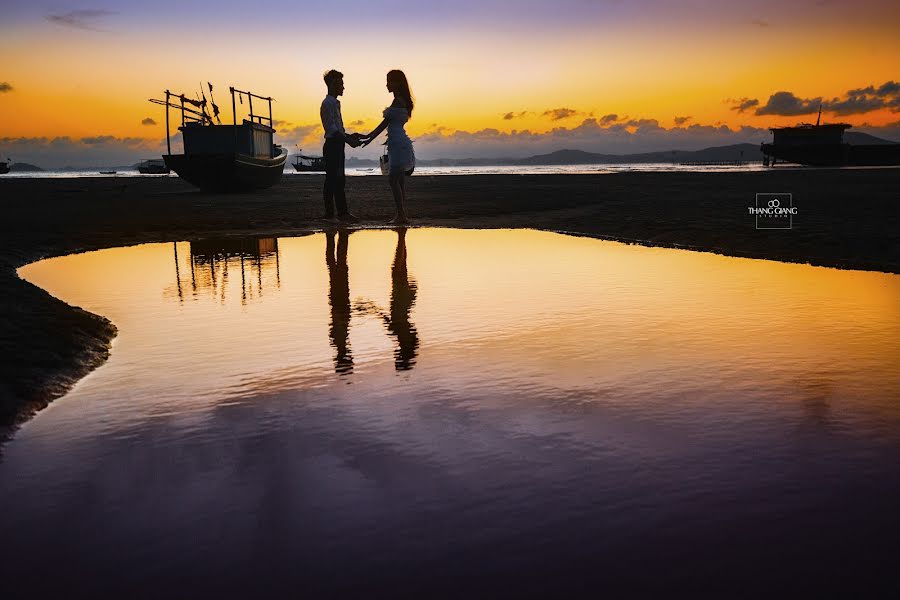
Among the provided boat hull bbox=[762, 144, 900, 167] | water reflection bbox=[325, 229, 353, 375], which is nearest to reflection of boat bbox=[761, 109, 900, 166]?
boat hull bbox=[762, 144, 900, 167]

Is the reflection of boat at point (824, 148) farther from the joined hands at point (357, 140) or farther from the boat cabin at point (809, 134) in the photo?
the joined hands at point (357, 140)

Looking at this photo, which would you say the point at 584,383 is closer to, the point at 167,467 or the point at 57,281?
the point at 167,467

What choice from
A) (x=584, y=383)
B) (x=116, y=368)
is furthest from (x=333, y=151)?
(x=584, y=383)

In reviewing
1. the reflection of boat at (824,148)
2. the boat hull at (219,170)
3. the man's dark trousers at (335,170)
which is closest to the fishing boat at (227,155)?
the boat hull at (219,170)

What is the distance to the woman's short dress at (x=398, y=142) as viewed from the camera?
13289mm

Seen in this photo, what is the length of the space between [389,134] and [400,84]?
0.94 meters

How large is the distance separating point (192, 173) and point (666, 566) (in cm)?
2689

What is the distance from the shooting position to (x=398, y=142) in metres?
13.5

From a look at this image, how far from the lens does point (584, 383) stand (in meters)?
4.17

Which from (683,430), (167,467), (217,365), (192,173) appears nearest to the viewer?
(167,467)

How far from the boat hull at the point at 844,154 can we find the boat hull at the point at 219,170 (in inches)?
2193

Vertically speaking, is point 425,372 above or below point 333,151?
below

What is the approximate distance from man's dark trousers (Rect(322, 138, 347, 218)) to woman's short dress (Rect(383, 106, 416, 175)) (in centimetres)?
114

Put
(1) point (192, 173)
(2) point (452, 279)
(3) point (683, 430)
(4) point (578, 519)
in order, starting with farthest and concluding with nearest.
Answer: (1) point (192, 173)
(2) point (452, 279)
(3) point (683, 430)
(4) point (578, 519)
